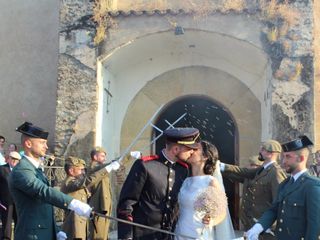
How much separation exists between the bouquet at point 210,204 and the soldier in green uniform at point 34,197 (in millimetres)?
899

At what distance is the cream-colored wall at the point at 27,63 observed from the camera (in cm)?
1061

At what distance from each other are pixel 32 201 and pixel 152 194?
1.02m

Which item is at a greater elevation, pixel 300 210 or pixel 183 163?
pixel 183 163

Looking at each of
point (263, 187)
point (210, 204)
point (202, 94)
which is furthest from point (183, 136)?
point (202, 94)

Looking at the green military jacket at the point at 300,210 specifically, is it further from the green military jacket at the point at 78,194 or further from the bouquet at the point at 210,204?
the green military jacket at the point at 78,194

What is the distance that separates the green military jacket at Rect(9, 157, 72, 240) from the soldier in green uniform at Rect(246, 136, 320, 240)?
1.77 m

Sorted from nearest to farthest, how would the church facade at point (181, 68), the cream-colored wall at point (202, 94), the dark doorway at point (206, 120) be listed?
the church facade at point (181, 68), the cream-colored wall at point (202, 94), the dark doorway at point (206, 120)

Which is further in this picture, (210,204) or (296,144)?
(296,144)

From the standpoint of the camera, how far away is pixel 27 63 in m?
10.8

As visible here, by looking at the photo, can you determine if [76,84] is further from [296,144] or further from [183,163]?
[296,144]

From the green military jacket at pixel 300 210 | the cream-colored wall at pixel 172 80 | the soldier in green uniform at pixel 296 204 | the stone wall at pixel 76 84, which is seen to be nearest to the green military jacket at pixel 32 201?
the soldier in green uniform at pixel 296 204

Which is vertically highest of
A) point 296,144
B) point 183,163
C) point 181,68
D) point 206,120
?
point 181,68

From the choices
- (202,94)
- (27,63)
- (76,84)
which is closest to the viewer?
(76,84)

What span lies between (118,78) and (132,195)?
6437 millimetres
